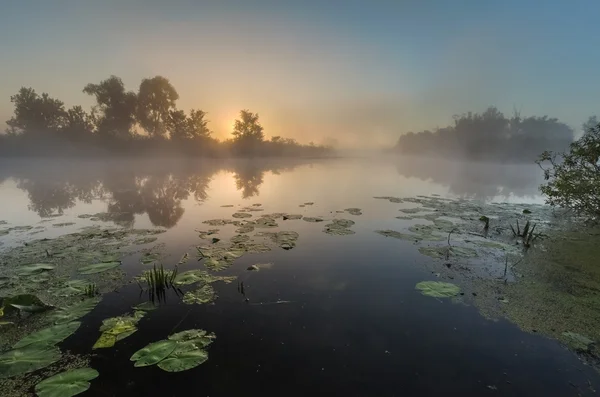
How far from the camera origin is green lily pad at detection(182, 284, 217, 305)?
16.4 ft

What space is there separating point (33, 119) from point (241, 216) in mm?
60917

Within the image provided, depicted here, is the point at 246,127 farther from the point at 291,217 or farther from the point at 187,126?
the point at 291,217

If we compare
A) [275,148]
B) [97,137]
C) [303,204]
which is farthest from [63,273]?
[275,148]

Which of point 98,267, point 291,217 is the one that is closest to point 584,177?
point 291,217

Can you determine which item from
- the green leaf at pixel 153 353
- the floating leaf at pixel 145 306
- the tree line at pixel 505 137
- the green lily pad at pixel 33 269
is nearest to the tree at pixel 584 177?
the green leaf at pixel 153 353

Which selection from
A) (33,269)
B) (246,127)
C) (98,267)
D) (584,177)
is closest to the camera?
(33,269)

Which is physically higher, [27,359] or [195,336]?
[27,359]

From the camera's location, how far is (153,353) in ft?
11.5

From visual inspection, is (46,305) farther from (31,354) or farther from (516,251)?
(516,251)

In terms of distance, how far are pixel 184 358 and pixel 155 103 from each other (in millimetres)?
61794

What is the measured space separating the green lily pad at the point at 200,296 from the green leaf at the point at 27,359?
1.88 meters

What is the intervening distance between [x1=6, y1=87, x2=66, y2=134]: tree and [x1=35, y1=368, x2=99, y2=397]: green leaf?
210ft

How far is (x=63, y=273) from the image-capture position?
6.04m

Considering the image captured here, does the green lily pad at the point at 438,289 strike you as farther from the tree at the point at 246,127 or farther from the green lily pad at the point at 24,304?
the tree at the point at 246,127
